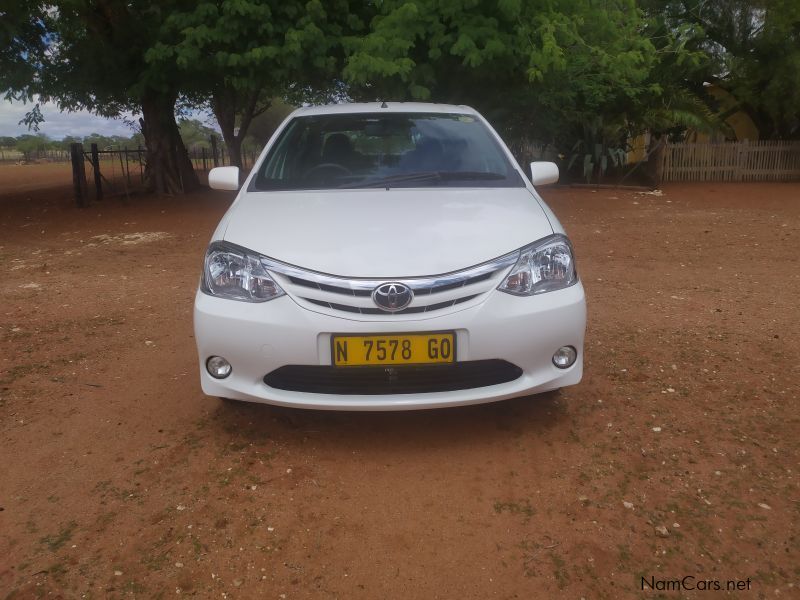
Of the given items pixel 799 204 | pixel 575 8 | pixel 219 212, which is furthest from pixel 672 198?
pixel 219 212

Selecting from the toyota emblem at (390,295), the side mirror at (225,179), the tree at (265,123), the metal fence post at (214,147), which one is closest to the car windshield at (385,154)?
the side mirror at (225,179)

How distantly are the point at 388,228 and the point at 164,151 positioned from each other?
544 inches

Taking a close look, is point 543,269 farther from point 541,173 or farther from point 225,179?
point 225,179

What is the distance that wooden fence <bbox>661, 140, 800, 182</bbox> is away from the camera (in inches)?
725

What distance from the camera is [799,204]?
44.3 feet

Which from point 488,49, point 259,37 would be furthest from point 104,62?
point 488,49

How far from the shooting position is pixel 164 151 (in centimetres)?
1553

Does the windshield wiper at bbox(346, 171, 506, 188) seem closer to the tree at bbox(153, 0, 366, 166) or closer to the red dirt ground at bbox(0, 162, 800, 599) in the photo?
the red dirt ground at bbox(0, 162, 800, 599)

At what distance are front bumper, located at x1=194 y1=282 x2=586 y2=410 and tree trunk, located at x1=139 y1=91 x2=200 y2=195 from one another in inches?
517

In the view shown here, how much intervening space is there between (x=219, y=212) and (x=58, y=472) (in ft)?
34.2

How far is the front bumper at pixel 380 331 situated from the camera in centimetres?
284

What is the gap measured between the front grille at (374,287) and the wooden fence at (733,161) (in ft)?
55.1

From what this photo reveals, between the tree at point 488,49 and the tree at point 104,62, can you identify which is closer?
the tree at point 488,49

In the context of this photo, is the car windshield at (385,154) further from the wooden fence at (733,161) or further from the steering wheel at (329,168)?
the wooden fence at (733,161)
